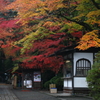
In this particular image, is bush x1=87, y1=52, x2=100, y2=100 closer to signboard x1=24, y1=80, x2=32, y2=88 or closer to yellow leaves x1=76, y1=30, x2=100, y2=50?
yellow leaves x1=76, y1=30, x2=100, y2=50

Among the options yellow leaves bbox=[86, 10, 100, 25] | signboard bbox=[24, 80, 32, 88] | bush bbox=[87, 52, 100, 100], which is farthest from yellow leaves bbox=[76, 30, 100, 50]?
signboard bbox=[24, 80, 32, 88]

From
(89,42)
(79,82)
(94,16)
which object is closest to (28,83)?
(79,82)

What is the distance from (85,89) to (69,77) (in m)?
1.80

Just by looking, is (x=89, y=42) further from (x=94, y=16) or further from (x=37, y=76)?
(x=37, y=76)

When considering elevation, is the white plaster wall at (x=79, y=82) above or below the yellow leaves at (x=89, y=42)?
below

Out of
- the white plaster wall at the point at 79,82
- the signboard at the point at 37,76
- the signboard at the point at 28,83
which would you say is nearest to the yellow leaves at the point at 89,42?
the white plaster wall at the point at 79,82

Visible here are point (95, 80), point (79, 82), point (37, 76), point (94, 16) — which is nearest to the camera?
point (95, 80)

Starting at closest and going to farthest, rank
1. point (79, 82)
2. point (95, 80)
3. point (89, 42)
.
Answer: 1. point (95, 80)
2. point (89, 42)
3. point (79, 82)

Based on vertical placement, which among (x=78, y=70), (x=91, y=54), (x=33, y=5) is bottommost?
(x=78, y=70)

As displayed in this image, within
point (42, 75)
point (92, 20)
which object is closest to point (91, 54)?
point (92, 20)

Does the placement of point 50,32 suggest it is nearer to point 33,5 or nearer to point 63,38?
point 63,38

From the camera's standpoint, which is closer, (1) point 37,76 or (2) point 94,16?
(2) point 94,16

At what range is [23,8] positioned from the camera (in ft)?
63.3

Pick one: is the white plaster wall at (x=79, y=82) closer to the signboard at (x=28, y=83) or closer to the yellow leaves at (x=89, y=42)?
the yellow leaves at (x=89, y=42)
